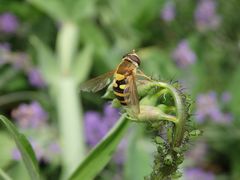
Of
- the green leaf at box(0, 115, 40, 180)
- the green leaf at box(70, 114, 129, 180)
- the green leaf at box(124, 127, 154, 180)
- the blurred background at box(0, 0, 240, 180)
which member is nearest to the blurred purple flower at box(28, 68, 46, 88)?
the blurred background at box(0, 0, 240, 180)

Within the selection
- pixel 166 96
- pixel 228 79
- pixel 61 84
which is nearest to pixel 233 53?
pixel 228 79

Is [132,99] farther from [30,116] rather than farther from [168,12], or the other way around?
[168,12]

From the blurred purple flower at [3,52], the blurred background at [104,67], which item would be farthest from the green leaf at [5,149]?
the blurred purple flower at [3,52]

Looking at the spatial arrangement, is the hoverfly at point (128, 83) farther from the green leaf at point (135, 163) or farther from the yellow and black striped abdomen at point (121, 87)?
the green leaf at point (135, 163)

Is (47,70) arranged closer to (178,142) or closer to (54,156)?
(54,156)

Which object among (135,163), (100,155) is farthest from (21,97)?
(100,155)
